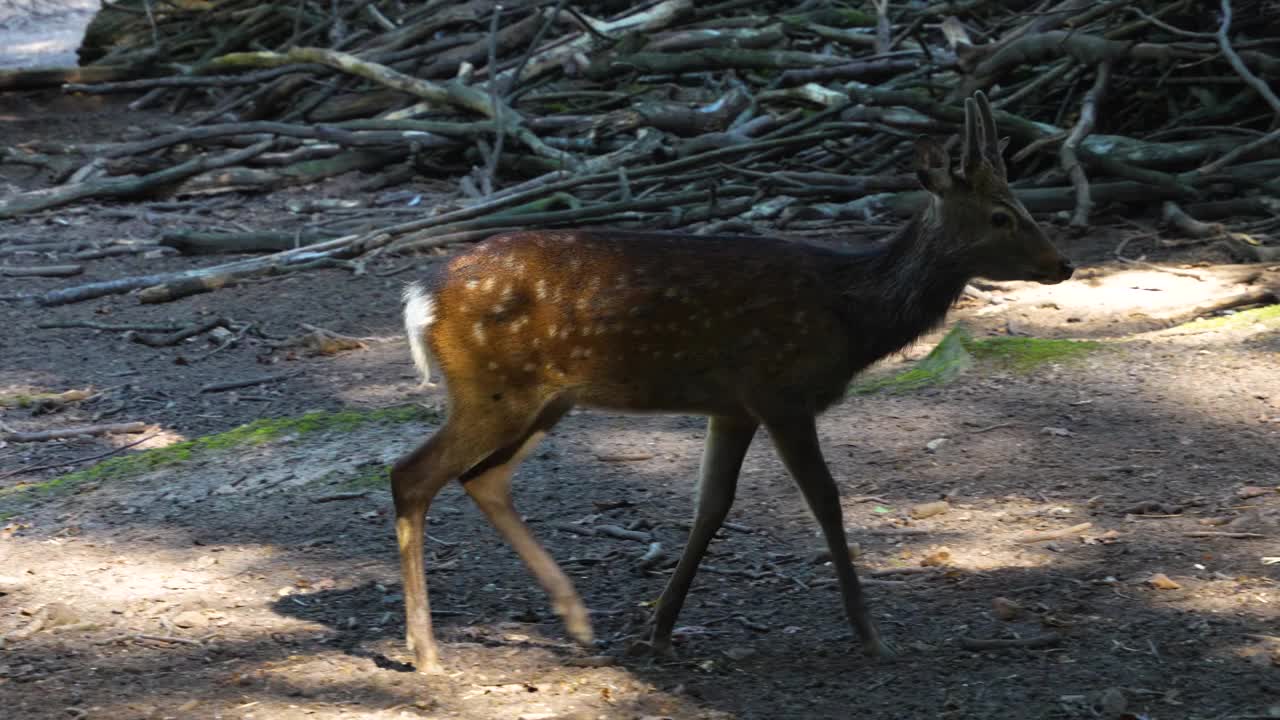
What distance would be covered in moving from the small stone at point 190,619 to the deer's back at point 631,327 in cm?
113

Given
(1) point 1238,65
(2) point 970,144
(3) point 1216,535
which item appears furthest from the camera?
(1) point 1238,65

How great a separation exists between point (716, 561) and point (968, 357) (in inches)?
87.8

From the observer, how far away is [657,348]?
4.53m

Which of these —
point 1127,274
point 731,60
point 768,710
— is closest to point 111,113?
point 731,60

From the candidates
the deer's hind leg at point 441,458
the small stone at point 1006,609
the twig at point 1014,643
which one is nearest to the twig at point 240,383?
the deer's hind leg at point 441,458

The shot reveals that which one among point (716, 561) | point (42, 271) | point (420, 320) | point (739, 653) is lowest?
point (42, 271)

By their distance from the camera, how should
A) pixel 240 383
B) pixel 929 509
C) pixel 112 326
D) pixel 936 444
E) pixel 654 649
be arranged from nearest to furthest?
pixel 654 649, pixel 929 509, pixel 936 444, pixel 240 383, pixel 112 326

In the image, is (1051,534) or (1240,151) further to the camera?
(1240,151)

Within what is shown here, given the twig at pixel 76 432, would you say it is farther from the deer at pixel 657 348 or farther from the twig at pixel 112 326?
the deer at pixel 657 348

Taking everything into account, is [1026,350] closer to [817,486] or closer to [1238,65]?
[817,486]

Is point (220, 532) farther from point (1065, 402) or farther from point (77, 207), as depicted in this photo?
point (77, 207)

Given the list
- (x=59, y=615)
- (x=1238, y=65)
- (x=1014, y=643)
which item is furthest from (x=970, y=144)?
(x=1238, y=65)

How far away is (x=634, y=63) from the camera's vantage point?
1259 centimetres

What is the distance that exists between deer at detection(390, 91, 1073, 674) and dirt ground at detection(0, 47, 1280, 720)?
273 mm
